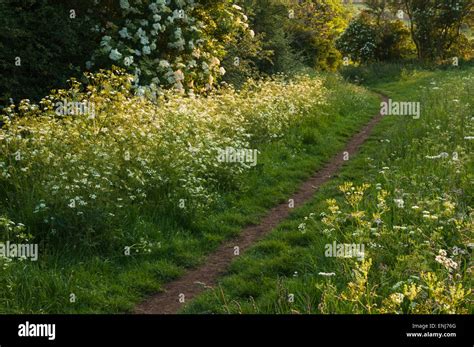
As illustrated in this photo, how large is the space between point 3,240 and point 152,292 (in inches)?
84.8

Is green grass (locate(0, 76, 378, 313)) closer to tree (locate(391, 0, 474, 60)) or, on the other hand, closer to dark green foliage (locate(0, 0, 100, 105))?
dark green foliage (locate(0, 0, 100, 105))

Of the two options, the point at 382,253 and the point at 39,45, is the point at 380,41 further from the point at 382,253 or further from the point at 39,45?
the point at 382,253

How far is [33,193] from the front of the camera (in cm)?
830

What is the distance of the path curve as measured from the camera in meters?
6.79

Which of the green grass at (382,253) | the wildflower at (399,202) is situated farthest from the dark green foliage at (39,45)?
the wildflower at (399,202)

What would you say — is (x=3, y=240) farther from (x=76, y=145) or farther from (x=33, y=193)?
(x=76, y=145)

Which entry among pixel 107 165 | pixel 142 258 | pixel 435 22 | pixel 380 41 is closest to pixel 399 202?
pixel 142 258

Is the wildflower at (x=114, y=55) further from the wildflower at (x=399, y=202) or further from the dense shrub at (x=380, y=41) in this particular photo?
the dense shrub at (x=380, y=41)

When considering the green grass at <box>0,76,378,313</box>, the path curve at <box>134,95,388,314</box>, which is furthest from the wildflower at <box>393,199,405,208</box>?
the green grass at <box>0,76,378,313</box>

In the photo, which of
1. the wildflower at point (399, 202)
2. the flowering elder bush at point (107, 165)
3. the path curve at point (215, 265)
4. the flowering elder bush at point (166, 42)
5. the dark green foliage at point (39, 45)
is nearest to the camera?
the path curve at point (215, 265)

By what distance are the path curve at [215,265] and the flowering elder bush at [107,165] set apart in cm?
108

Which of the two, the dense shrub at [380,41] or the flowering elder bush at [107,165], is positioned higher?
the dense shrub at [380,41]

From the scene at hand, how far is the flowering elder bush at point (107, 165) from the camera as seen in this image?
7.92 metres

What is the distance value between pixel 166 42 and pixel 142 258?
33.9ft
